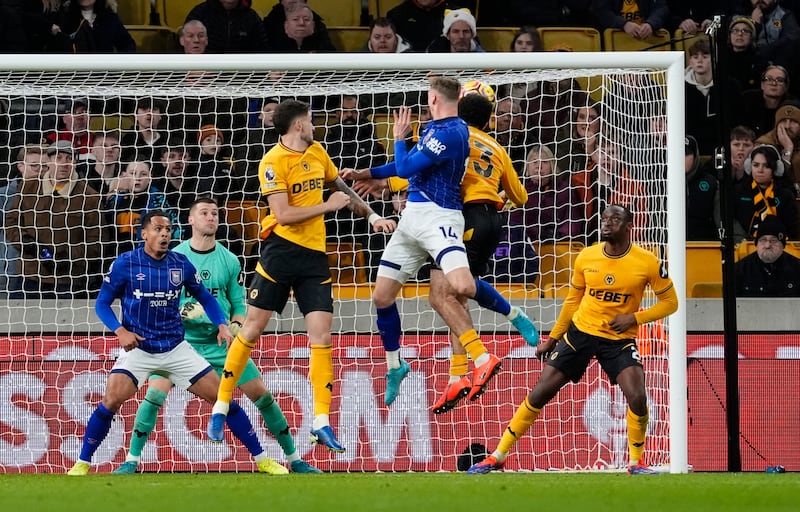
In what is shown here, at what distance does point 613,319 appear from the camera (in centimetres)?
974

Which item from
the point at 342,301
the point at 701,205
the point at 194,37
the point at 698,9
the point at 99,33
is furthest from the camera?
the point at 698,9

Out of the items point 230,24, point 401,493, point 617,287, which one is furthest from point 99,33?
point 401,493

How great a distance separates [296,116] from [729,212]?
3.37 meters

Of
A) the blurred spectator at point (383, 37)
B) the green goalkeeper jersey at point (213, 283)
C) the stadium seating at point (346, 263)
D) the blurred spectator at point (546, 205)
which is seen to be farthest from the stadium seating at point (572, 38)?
the green goalkeeper jersey at point (213, 283)

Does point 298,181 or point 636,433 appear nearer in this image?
point 298,181

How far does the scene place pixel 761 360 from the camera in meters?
11.1

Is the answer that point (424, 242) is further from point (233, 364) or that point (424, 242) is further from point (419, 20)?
point (419, 20)

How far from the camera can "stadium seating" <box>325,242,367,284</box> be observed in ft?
37.5

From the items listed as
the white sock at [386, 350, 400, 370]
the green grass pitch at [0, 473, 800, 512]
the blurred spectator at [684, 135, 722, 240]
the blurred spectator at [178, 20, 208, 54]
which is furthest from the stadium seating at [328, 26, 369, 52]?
the green grass pitch at [0, 473, 800, 512]

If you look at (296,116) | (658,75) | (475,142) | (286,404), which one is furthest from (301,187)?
(658,75)

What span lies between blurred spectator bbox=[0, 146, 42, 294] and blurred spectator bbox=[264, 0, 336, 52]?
2.75m

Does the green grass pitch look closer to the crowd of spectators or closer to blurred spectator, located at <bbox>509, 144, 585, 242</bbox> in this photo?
the crowd of spectators

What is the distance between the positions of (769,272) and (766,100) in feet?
8.27

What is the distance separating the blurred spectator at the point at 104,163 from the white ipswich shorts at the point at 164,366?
1.87 m
